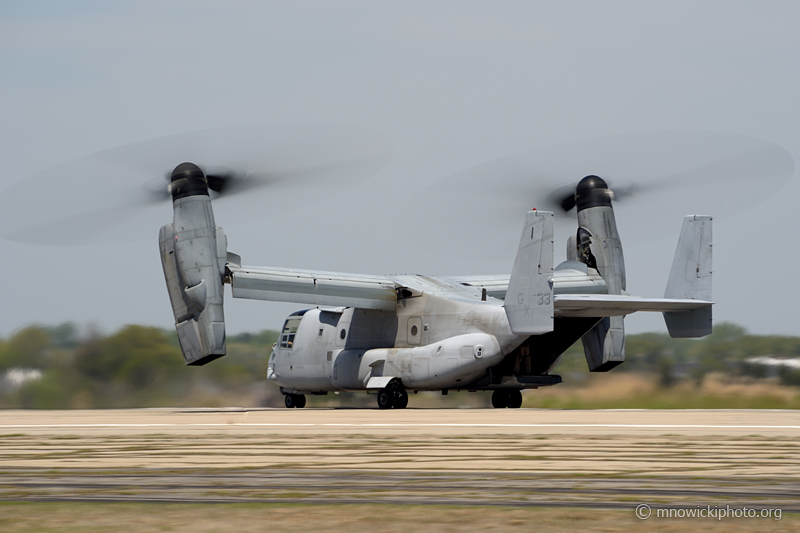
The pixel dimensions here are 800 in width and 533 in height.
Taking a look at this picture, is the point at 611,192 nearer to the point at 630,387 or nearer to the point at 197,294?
the point at 630,387

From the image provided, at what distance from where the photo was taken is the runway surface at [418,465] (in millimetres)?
8227

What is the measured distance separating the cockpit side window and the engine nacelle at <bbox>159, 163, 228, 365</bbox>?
6389 mm

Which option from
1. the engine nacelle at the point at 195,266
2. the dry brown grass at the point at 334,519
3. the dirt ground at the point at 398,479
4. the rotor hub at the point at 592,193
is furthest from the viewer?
the rotor hub at the point at 592,193

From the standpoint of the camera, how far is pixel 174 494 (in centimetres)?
835

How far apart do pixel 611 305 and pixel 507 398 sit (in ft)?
22.4

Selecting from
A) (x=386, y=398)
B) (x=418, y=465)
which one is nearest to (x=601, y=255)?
(x=386, y=398)

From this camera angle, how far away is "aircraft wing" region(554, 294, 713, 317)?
2578cm

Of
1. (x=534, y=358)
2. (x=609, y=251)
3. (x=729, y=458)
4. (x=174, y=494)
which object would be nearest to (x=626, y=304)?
(x=534, y=358)

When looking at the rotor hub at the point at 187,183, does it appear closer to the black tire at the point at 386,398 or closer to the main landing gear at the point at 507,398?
the black tire at the point at 386,398

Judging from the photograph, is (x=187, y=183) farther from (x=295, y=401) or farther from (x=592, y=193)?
(x=592, y=193)

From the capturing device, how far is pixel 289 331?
36.1 m

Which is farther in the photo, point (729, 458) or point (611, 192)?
point (611, 192)

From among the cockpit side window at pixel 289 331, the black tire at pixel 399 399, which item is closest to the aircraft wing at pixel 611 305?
the black tire at pixel 399 399

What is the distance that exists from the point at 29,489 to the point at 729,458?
6973 mm
